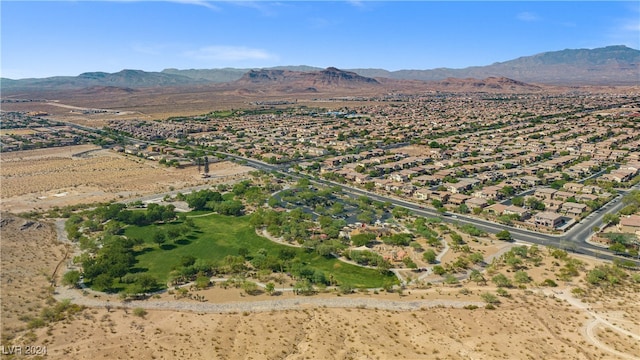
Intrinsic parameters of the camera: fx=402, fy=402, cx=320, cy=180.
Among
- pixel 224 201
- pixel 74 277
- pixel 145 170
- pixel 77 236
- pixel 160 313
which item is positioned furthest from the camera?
pixel 145 170

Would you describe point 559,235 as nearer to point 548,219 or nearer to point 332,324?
point 548,219

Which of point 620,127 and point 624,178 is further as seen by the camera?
point 620,127

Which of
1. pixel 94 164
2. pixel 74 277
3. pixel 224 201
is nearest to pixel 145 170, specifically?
pixel 94 164

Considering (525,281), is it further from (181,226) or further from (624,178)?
(624,178)

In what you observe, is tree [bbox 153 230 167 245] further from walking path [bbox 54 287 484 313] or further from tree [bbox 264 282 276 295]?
tree [bbox 264 282 276 295]

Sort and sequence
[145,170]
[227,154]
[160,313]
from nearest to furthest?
[160,313] → [145,170] → [227,154]

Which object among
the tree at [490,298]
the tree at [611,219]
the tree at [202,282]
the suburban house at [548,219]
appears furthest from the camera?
the suburban house at [548,219]

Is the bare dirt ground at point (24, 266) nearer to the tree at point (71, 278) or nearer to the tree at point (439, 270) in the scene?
the tree at point (71, 278)

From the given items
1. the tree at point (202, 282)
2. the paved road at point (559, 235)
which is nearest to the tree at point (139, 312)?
the tree at point (202, 282)

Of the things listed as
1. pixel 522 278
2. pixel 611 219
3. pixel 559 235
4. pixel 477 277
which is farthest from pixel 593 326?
pixel 611 219
